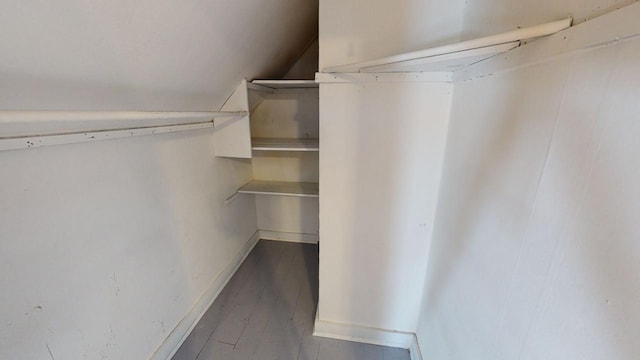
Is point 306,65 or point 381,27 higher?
point 306,65

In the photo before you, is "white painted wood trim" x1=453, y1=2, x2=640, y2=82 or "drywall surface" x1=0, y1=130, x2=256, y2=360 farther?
"drywall surface" x1=0, y1=130, x2=256, y2=360

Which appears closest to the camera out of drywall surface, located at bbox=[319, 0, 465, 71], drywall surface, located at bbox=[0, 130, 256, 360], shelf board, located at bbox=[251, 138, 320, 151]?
drywall surface, located at bbox=[0, 130, 256, 360]

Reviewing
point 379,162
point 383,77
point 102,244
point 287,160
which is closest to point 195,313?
point 102,244

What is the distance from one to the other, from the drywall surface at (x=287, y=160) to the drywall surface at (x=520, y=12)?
1.46 metres

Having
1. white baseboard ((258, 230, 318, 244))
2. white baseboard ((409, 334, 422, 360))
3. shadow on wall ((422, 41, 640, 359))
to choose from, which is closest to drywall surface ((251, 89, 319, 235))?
white baseboard ((258, 230, 318, 244))

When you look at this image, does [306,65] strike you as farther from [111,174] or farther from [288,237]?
[111,174]

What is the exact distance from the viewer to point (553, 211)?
0.54 m

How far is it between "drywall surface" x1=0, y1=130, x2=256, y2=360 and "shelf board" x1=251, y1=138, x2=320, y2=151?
413 millimetres

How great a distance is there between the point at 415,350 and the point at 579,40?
1555 mm

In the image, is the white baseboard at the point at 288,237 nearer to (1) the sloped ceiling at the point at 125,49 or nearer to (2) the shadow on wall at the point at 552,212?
(1) the sloped ceiling at the point at 125,49

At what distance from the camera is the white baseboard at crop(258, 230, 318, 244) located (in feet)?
8.78

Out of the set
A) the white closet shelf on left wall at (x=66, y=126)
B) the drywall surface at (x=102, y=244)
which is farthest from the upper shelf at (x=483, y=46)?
the drywall surface at (x=102, y=244)

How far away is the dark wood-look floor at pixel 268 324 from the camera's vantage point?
151 cm

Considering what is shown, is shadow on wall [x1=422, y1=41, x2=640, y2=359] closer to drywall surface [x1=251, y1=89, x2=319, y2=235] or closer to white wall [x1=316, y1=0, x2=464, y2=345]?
white wall [x1=316, y1=0, x2=464, y2=345]
